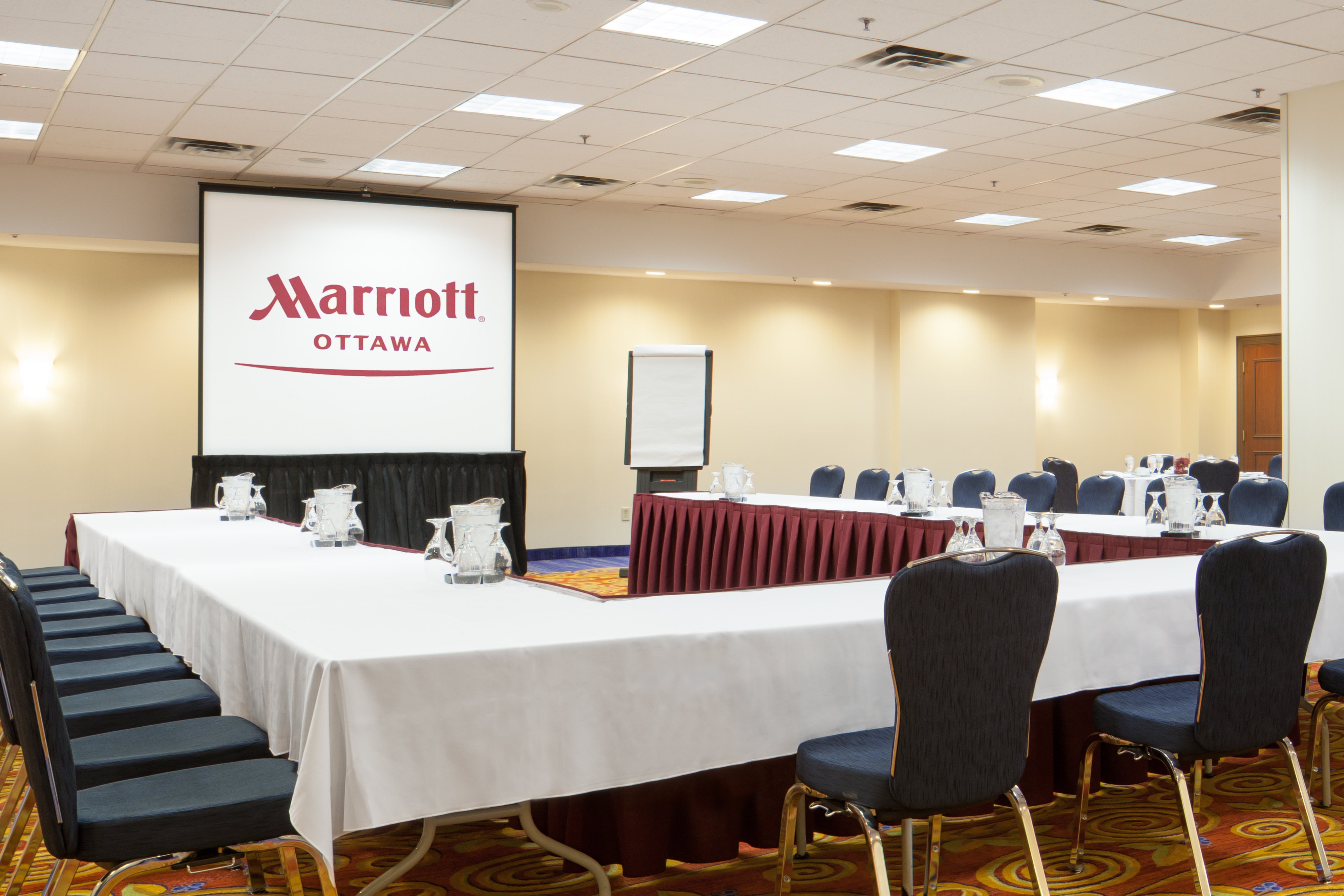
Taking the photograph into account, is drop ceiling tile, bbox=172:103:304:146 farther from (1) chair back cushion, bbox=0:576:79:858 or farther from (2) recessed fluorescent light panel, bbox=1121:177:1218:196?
(2) recessed fluorescent light panel, bbox=1121:177:1218:196

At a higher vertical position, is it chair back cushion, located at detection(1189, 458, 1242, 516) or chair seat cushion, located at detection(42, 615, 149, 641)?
chair back cushion, located at detection(1189, 458, 1242, 516)

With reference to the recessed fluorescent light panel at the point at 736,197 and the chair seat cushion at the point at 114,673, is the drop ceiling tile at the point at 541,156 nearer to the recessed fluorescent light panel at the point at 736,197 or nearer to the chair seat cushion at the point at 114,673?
the recessed fluorescent light panel at the point at 736,197

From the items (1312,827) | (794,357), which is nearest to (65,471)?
(794,357)

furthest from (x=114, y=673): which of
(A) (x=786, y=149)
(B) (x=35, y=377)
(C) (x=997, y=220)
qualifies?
(C) (x=997, y=220)

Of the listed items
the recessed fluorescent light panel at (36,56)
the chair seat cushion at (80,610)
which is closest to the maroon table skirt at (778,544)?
the chair seat cushion at (80,610)

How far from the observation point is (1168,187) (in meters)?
9.20

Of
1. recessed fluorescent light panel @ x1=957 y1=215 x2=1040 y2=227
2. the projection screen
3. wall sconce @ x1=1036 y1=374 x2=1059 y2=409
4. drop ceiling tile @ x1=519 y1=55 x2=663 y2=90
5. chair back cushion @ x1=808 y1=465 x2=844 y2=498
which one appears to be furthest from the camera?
wall sconce @ x1=1036 y1=374 x2=1059 y2=409

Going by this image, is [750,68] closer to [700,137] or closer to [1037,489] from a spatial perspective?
[700,137]

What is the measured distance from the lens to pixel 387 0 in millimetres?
5059

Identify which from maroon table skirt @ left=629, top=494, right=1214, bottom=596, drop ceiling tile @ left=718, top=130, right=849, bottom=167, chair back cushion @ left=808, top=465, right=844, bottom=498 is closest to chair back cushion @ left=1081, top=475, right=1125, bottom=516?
maroon table skirt @ left=629, top=494, right=1214, bottom=596

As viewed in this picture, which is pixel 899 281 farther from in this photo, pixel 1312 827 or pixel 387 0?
pixel 1312 827

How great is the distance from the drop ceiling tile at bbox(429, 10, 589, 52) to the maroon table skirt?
2.54m

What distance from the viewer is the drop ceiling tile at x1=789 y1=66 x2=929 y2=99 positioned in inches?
242

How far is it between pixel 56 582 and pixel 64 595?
0.51 m
